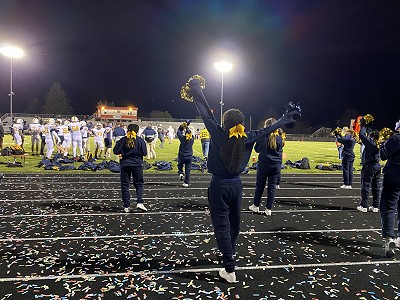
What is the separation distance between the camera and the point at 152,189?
1162 centimetres

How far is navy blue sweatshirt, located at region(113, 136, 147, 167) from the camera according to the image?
7855 mm

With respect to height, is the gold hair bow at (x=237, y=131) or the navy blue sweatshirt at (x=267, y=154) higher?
the gold hair bow at (x=237, y=131)

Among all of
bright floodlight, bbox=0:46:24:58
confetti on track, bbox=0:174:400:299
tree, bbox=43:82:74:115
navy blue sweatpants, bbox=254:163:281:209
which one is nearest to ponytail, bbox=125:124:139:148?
confetti on track, bbox=0:174:400:299

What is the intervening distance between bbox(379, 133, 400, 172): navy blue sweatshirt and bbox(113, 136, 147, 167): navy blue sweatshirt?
5136 mm

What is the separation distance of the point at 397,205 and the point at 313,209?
3.29m

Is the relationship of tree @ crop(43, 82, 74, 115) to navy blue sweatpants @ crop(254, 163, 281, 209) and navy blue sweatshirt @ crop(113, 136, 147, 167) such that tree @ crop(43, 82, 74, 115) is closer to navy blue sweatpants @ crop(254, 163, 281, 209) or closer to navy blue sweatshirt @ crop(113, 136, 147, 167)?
navy blue sweatshirt @ crop(113, 136, 147, 167)

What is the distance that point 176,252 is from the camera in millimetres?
5469

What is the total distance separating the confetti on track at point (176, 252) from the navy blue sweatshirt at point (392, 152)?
1548 millimetres

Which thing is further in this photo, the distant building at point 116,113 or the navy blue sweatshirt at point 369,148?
the distant building at point 116,113

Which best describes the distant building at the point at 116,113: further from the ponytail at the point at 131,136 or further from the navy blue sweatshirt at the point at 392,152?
the navy blue sweatshirt at the point at 392,152

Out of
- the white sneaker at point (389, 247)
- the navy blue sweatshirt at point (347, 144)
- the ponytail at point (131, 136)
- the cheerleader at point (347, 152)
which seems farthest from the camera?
the cheerleader at point (347, 152)

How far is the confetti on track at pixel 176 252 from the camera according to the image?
4.18 metres

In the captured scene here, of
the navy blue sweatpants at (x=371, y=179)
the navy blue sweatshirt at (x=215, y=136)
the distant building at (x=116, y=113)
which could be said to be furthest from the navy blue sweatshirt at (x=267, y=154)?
the distant building at (x=116, y=113)

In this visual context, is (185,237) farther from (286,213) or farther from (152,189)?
(152,189)
